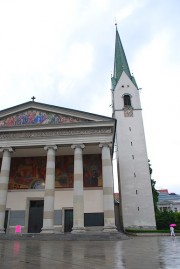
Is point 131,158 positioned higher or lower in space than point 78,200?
higher

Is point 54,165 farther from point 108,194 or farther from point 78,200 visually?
point 108,194

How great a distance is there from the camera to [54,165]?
72.3 ft

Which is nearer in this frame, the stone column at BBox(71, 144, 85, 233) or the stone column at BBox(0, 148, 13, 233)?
the stone column at BBox(71, 144, 85, 233)

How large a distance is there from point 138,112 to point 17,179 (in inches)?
710

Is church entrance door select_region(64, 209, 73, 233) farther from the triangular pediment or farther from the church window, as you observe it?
the church window

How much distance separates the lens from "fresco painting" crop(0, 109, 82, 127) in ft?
78.7

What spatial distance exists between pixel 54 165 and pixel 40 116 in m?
5.70

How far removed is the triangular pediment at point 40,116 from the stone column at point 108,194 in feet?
12.3

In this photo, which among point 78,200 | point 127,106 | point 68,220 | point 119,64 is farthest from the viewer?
point 119,64

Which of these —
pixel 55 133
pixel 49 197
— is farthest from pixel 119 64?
pixel 49 197

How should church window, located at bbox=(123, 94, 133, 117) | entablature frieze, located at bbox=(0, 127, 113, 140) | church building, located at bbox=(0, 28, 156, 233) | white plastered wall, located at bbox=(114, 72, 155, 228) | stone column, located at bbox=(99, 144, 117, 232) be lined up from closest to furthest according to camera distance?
stone column, located at bbox=(99, 144, 117, 232)
church building, located at bbox=(0, 28, 156, 233)
entablature frieze, located at bbox=(0, 127, 113, 140)
white plastered wall, located at bbox=(114, 72, 155, 228)
church window, located at bbox=(123, 94, 133, 117)

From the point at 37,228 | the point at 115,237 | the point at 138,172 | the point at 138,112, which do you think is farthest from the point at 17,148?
the point at 138,112

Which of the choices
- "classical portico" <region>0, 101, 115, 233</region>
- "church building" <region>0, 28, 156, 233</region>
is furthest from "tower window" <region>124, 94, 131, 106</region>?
"classical portico" <region>0, 101, 115, 233</region>

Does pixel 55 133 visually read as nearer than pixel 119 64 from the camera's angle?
Yes
